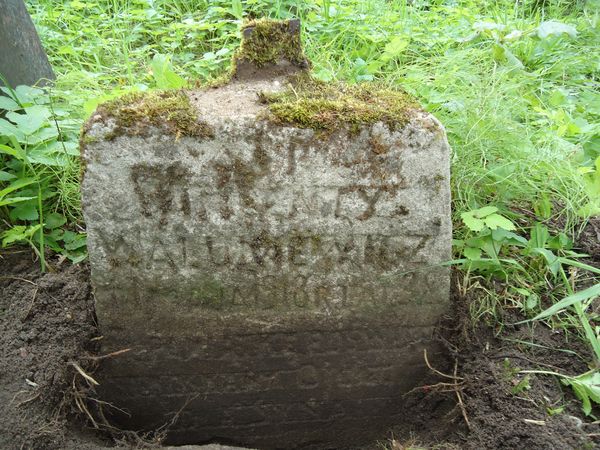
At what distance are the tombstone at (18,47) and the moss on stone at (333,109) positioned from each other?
4.33 feet

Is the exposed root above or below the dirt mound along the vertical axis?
below

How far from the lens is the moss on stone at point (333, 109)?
158cm

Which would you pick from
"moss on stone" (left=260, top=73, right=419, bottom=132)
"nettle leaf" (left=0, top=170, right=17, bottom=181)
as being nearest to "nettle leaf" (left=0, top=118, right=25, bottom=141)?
"nettle leaf" (left=0, top=170, right=17, bottom=181)

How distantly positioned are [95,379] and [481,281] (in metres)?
1.30

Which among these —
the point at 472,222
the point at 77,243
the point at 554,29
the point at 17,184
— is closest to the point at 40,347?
the point at 77,243

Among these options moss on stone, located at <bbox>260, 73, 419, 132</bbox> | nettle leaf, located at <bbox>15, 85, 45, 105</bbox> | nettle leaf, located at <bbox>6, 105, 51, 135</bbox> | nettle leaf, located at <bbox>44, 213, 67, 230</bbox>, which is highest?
moss on stone, located at <bbox>260, 73, 419, 132</bbox>

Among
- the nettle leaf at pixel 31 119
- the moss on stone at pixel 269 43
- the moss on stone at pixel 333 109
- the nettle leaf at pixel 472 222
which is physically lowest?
the nettle leaf at pixel 472 222

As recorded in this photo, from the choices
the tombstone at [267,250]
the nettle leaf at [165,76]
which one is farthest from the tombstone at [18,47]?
the tombstone at [267,250]

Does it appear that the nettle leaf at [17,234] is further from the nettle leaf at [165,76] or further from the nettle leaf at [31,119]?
the nettle leaf at [165,76]

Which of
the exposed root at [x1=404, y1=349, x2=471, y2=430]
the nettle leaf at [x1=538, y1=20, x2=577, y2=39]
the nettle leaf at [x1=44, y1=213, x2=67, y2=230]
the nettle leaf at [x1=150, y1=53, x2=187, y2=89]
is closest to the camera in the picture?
the exposed root at [x1=404, y1=349, x2=471, y2=430]

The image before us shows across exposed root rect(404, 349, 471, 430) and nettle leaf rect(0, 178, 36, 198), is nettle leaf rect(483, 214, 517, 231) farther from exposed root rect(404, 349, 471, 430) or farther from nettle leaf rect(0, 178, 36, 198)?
nettle leaf rect(0, 178, 36, 198)

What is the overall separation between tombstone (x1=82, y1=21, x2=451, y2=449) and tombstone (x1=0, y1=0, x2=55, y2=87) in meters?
1.05

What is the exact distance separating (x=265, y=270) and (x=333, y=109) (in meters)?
0.52

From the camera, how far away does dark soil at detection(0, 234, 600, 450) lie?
61.1 inches
